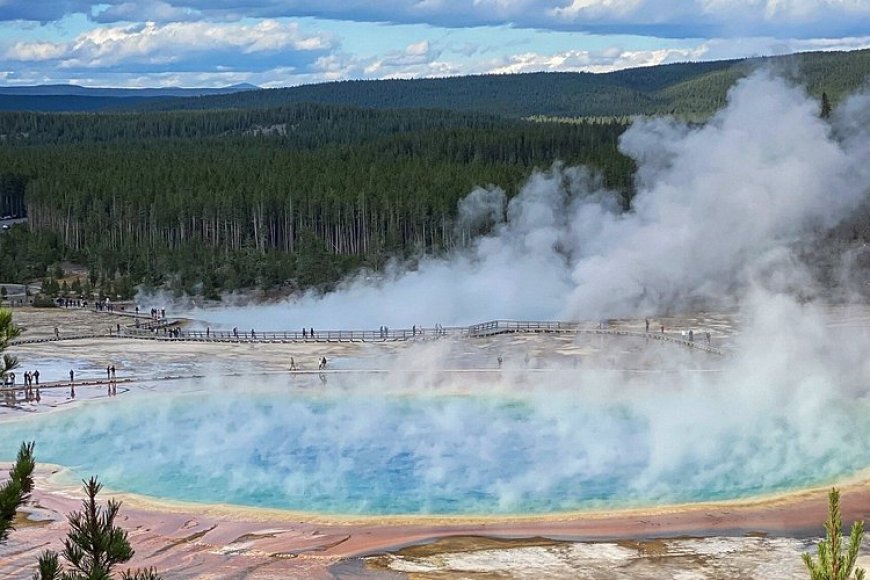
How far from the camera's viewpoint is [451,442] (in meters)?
23.0

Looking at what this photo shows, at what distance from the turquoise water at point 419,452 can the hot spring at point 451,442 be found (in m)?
0.05

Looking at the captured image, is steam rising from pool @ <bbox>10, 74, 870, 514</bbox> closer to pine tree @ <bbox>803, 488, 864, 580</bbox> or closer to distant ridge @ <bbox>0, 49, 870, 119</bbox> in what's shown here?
pine tree @ <bbox>803, 488, 864, 580</bbox>

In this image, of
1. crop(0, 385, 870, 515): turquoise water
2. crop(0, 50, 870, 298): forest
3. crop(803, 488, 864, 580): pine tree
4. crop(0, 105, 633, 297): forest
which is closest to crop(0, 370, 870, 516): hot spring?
crop(0, 385, 870, 515): turquoise water

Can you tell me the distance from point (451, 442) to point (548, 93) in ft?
433

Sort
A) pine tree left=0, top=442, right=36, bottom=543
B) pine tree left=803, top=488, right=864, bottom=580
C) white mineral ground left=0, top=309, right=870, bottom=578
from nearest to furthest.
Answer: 1. pine tree left=803, top=488, right=864, bottom=580
2. pine tree left=0, top=442, right=36, bottom=543
3. white mineral ground left=0, top=309, right=870, bottom=578

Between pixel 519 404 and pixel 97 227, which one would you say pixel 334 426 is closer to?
pixel 519 404

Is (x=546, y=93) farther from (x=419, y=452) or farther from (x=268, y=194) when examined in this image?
(x=419, y=452)

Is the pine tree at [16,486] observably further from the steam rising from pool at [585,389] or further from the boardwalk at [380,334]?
the boardwalk at [380,334]

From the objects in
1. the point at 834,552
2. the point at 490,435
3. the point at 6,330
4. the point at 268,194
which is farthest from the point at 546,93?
the point at 834,552

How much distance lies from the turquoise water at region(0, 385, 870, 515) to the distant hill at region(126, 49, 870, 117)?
78.8 meters

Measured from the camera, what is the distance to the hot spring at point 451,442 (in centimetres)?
1980

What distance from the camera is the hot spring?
779 inches

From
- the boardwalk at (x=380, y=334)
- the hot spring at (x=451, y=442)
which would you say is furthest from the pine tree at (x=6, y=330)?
the boardwalk at (x=380, y=334)

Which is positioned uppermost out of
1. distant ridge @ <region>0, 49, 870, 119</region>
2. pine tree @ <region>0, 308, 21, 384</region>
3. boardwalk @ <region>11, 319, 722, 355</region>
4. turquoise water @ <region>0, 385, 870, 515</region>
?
distant ridge @ <region>0, 49, 870, 119</region>
